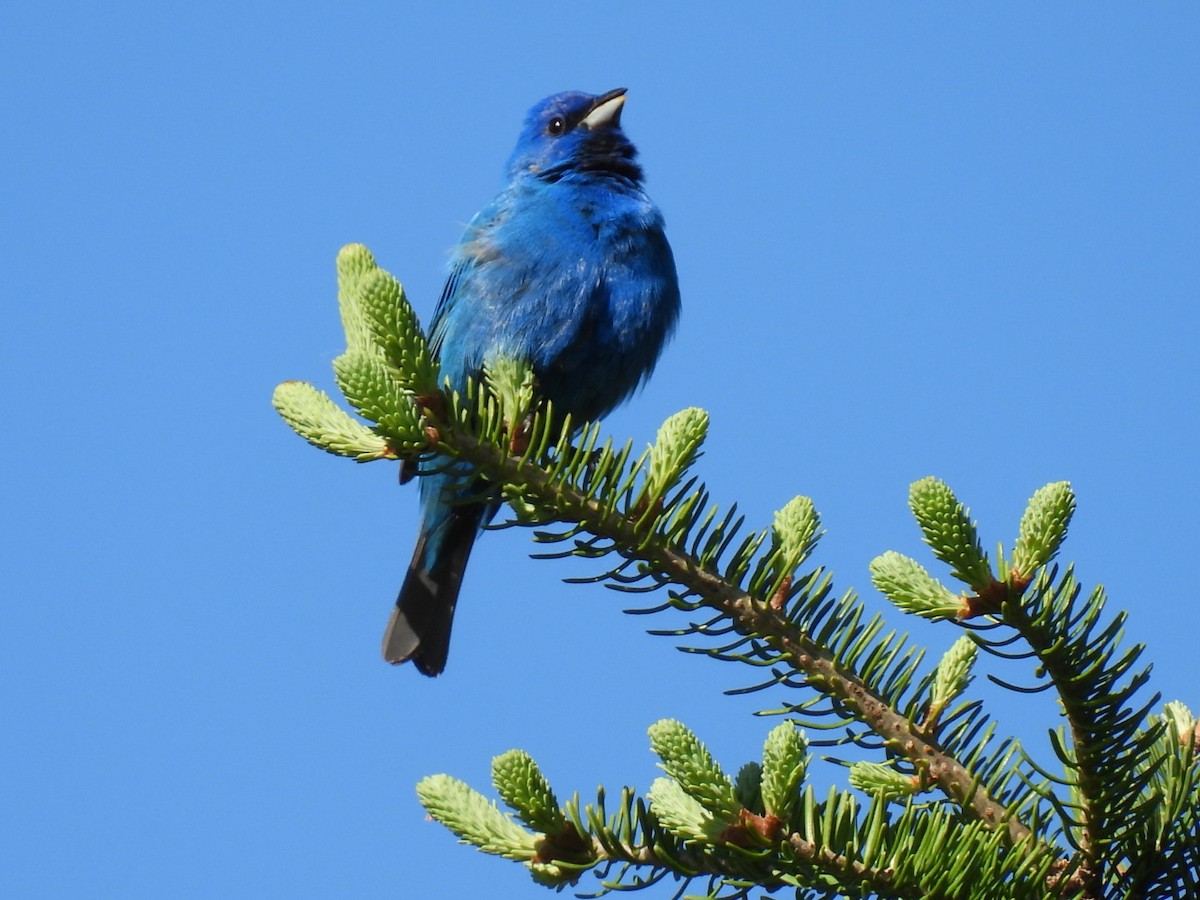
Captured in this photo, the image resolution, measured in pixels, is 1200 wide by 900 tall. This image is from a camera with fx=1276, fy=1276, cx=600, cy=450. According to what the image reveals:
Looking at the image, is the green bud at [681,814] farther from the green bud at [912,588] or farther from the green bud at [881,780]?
the green bud at [912,588]

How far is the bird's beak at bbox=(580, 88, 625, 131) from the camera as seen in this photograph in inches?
251

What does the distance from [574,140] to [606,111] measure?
35 cm

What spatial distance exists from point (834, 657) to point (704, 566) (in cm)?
33

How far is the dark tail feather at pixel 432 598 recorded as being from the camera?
5156mm

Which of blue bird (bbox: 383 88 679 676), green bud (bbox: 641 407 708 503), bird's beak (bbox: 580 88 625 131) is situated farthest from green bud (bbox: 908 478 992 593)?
bird's beak (bbox: 580 88 625 131)

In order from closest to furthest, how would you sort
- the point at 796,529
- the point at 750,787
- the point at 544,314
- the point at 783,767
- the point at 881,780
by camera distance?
1. the point at 783,767
2. the point at 750,787
3. the point at 881,780
4. the point at 796,529
5. the point at 544,314

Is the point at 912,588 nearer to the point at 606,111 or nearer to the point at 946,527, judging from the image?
the point at 946,527

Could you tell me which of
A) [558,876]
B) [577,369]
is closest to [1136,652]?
[558,876]

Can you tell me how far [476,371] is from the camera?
5.05 m

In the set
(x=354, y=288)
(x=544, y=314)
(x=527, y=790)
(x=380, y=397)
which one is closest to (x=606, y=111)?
(x=544, y=314)

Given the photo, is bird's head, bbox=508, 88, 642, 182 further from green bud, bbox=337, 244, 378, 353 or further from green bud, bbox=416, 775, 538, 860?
green bud, bbox=416, 775, 538, 860

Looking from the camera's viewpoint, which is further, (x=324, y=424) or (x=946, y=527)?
(x=324, y=424)

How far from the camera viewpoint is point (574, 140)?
20.4 ft

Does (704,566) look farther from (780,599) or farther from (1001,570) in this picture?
(1001,570)
